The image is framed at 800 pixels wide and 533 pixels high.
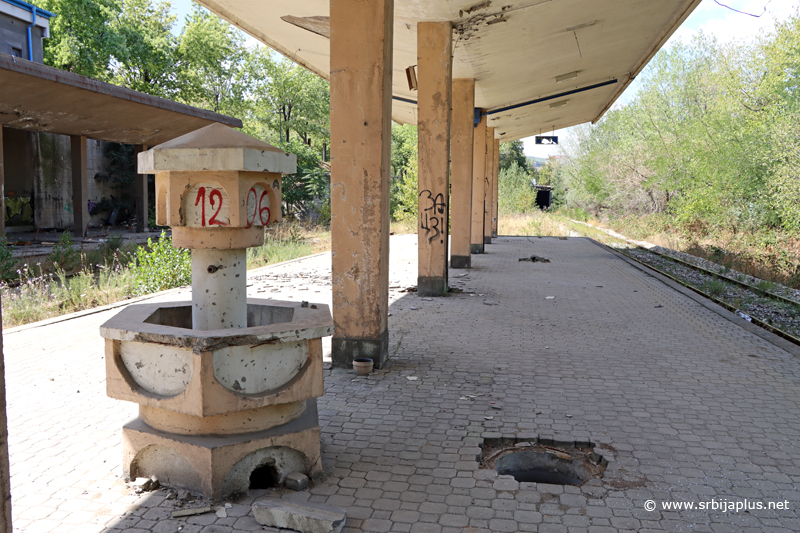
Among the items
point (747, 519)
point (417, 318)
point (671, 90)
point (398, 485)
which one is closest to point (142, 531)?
point (398, 485)

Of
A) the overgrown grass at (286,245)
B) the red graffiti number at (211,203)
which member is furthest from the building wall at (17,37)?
the red graffiti number at (211,203)

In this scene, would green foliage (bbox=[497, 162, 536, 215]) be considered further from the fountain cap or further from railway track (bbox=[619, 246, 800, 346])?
the fountain cap

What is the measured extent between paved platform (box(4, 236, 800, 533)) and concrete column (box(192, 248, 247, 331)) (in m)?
1.10

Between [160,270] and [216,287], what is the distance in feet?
26.1

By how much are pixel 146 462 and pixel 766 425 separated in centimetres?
455

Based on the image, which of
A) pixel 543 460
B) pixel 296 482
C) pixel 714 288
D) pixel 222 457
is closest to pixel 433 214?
pixel 714 288

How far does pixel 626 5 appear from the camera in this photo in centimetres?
1068

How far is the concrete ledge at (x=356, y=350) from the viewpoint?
19.4 feet

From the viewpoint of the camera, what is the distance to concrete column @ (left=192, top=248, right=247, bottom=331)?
3715 millimetres

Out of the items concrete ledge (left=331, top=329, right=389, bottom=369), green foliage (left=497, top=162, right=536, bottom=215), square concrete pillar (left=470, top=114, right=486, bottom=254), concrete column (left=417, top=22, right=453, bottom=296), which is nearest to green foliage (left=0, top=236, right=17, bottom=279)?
concrete column (left=417, top=22, right=453, bottom=296)

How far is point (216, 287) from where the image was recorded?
12.3 feet

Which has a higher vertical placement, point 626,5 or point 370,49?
point 626,5

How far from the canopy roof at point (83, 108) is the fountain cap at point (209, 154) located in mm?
10873

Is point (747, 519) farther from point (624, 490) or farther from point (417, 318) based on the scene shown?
point (417, 318)
